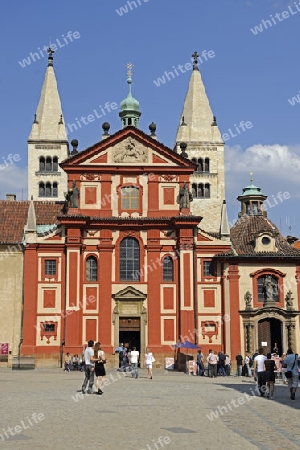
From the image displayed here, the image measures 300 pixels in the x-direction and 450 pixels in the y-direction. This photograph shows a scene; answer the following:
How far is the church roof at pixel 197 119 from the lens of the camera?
76.1 m

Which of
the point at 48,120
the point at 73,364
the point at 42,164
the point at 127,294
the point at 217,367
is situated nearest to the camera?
the point at 217,367

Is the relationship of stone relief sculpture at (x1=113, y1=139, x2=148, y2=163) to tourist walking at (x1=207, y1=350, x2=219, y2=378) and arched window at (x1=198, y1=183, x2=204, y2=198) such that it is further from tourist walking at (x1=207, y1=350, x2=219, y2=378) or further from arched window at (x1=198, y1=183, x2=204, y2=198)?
arched window at (x1=198, y1=183, x2=204, y2=198)

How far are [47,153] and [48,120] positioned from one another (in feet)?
12.4

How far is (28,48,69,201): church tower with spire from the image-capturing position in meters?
75.4

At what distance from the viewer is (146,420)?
16.5 metres

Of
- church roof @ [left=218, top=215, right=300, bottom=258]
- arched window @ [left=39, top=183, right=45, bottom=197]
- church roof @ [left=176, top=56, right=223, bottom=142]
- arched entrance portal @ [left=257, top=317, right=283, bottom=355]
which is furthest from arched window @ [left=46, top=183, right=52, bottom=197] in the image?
arched entrance portal @ [left=257, top=317, right=283, bottom=355]

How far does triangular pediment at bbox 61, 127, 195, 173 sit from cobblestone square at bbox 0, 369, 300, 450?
24.1 m

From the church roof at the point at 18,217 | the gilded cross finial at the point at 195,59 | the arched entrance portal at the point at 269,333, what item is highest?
the gilded cross finial at the point at 195,59

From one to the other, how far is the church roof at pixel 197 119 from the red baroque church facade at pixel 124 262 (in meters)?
28.8

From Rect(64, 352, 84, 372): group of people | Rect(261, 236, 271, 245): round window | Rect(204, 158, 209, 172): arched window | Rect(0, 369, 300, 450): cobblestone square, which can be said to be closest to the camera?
Rect(0, 369, 300, 450): cobblestone square

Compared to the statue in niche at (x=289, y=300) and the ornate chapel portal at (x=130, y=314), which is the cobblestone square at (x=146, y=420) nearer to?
the ornate chapel portal at (x=130, y=314)

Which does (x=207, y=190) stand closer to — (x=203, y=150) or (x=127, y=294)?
(x=203, y=150)

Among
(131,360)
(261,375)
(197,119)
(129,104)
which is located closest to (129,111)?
(129,104)

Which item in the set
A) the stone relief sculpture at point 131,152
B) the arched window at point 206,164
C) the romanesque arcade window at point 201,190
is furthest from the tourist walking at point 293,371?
the arched window at point 206,164
